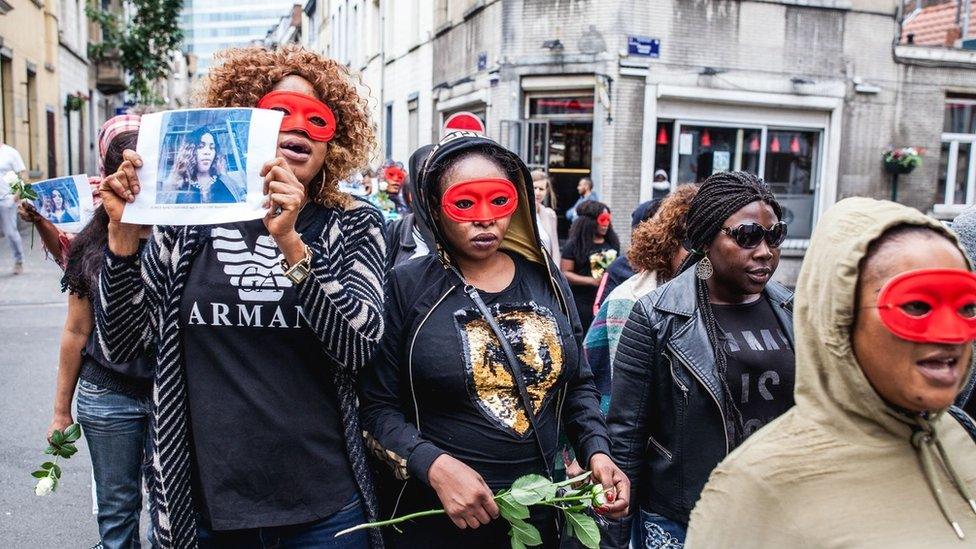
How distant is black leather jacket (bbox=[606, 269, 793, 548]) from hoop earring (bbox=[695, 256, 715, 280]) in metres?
0.04

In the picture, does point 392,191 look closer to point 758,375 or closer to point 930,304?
point 758,375

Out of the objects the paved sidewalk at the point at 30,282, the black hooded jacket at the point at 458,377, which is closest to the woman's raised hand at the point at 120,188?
the black hooded jacket at the point at 458,377

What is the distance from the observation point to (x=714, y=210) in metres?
2.87

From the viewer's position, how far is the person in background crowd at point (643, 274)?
3596 millimetres

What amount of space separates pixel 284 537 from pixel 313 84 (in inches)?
46.7

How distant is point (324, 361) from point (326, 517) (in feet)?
1.31

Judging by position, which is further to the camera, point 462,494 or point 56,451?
point 56,451

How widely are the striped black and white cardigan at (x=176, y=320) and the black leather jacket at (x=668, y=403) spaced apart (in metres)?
0.97

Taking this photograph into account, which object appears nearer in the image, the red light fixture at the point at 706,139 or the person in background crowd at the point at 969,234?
the person in background crowd at the point at 969,234

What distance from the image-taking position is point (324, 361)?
2172 mm

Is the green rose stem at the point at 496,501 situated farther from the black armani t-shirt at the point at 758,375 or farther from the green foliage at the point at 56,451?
the green foliage at the point at 56,451

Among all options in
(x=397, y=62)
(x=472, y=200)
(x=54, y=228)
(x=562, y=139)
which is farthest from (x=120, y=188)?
(x=397, y=62)

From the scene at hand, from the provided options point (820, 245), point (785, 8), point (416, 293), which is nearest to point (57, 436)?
point (416, 293)

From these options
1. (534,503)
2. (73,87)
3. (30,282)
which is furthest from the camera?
(73,87)
